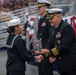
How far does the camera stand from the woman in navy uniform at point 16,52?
21.1ft

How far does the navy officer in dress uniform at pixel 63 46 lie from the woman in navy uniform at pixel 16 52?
0.75 m

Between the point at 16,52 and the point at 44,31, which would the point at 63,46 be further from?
the point at 44,31

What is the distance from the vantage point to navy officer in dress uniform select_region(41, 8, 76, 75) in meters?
5.61

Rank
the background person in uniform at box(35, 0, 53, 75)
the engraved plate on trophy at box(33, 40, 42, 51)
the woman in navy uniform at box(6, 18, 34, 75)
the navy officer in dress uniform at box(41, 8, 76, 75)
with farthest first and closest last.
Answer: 1. the background person in uniform at box(35, 0, 53, 75)
2. the woman in navy uniform at box(6, 18, 34, 75)
3. the engraved plate on trophy at box(33, 40, 42, 51)
4. the navy officer in dress uniform at box(41, 8, 76, 75)

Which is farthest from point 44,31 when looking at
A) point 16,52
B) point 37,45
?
point 37,45

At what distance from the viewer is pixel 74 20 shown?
350 inches

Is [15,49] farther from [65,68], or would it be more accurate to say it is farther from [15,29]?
[65,68]

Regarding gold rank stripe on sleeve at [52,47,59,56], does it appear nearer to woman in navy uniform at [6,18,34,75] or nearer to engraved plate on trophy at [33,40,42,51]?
engraved plate on trophy at [33,40,42,51]

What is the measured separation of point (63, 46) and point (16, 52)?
120 cm

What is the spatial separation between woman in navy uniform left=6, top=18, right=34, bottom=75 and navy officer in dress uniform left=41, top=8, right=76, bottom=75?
751 millimetres

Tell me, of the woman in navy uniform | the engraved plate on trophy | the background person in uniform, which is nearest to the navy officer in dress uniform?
the engraved plate on trophy

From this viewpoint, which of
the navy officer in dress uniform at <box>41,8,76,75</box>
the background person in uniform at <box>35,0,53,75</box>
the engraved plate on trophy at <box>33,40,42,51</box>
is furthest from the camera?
the background person in uniform at <box>35,0,53,75</box>

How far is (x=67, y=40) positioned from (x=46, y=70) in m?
2.26

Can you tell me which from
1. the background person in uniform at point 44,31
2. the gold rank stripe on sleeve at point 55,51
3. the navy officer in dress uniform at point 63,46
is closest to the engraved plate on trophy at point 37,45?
the navy officer in dress uniform at point 63,46
